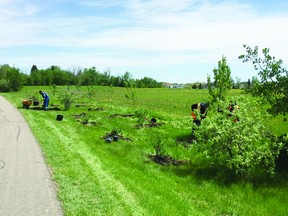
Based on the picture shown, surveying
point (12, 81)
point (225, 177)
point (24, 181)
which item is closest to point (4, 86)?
point (12, 81)

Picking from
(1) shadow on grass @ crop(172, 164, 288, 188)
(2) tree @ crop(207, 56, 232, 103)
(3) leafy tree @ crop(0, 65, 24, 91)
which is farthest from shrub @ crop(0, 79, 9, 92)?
(1) shadow on grass @ crop(172, 164, 288, 188)

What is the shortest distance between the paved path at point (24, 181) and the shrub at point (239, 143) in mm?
4948

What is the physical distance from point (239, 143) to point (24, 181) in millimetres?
6157

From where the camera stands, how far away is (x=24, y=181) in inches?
349

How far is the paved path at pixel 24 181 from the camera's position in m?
7.03

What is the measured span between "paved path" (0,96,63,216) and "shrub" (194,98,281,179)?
4.95 metres

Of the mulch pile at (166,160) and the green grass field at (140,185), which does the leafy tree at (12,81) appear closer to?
the green grass field at (140,185)

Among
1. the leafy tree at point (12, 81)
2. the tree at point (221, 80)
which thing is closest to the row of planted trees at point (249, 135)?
the tree at point (221, 80)

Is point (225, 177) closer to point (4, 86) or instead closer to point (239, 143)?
point (239, 143)

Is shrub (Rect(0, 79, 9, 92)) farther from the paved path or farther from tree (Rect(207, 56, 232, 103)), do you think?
tree (Rect(207, 56, 232, 103))

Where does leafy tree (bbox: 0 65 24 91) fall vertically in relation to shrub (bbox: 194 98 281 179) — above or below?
above

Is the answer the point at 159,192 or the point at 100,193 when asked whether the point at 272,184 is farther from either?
the point at 100,193

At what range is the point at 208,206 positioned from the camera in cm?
855

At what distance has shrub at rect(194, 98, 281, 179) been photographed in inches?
399
